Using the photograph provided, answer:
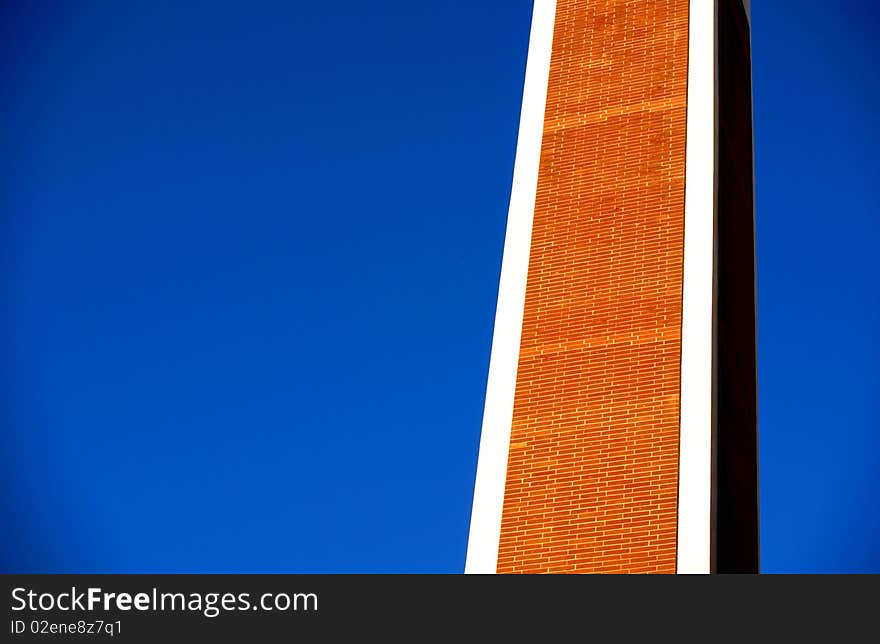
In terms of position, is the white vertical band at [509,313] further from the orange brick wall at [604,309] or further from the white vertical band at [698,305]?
the white vertical band at [698,305]

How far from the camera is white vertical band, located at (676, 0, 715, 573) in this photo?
41.8 ft

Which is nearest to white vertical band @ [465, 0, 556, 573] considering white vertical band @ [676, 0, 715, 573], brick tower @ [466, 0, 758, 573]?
brick tower @ [466, 0, 758, 573]

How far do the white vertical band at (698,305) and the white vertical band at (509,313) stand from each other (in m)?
1.89

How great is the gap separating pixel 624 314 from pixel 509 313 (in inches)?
53.7

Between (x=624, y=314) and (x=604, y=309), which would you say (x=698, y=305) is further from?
(x=604, y=309)

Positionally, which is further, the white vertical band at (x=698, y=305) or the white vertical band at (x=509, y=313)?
the white vertical band at (x=509, y=313)

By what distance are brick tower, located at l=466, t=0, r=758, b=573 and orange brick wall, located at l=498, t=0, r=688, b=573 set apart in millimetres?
20

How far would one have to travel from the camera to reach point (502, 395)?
14.5 meters

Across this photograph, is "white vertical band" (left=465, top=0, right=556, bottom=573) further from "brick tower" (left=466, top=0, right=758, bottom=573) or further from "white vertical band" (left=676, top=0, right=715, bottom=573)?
"white vertical band" (left=676, top=0, right=715, bottom=573)

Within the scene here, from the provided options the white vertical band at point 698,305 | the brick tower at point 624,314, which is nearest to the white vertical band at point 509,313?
the brick tower at point 624,314

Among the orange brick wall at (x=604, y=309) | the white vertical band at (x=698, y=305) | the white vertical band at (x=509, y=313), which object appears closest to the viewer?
the white vertical band at (x=698, y=305)

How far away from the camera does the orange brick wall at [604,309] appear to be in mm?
13180
